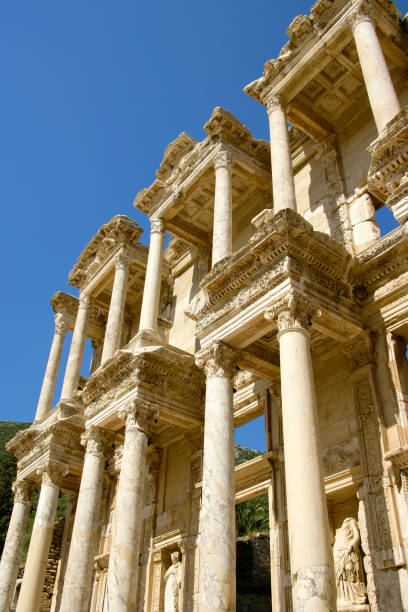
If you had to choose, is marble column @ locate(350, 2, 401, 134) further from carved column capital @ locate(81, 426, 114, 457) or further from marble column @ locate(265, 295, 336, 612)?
carved column capital @ locate(81, 426, 114, 457)

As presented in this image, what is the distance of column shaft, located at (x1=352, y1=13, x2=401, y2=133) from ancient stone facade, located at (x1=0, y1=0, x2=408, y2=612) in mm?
45

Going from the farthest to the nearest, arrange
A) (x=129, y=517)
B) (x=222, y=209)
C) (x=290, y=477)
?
1. (x=222, y=209)
2. (x=129, y=517)
3. (x=290, y=477)

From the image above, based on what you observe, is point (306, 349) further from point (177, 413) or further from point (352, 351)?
point (177, 413)

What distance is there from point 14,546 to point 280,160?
47.3ft

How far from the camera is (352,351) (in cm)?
1184

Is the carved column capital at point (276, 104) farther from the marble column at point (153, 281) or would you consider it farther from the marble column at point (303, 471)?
the marble column at point (303, 471)

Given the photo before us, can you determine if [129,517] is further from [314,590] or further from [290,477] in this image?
[314,590]

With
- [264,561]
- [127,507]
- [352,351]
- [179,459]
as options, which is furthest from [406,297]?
[264,561]

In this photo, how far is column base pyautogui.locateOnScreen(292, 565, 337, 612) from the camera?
7660 mm

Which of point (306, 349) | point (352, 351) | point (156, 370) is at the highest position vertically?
point (156, 370)

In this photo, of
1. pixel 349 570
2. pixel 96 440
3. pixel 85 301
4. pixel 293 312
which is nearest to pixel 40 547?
pixel 96 440

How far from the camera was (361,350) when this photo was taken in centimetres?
1168

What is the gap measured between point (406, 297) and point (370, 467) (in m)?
3.17

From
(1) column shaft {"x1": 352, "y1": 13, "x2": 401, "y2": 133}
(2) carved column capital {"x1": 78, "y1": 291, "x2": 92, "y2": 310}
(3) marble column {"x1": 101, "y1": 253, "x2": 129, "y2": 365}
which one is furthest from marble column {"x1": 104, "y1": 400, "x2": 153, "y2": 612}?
(1) column shaft {"x1": 352, "y1": 13, "x2": 401, "y2": 133}
